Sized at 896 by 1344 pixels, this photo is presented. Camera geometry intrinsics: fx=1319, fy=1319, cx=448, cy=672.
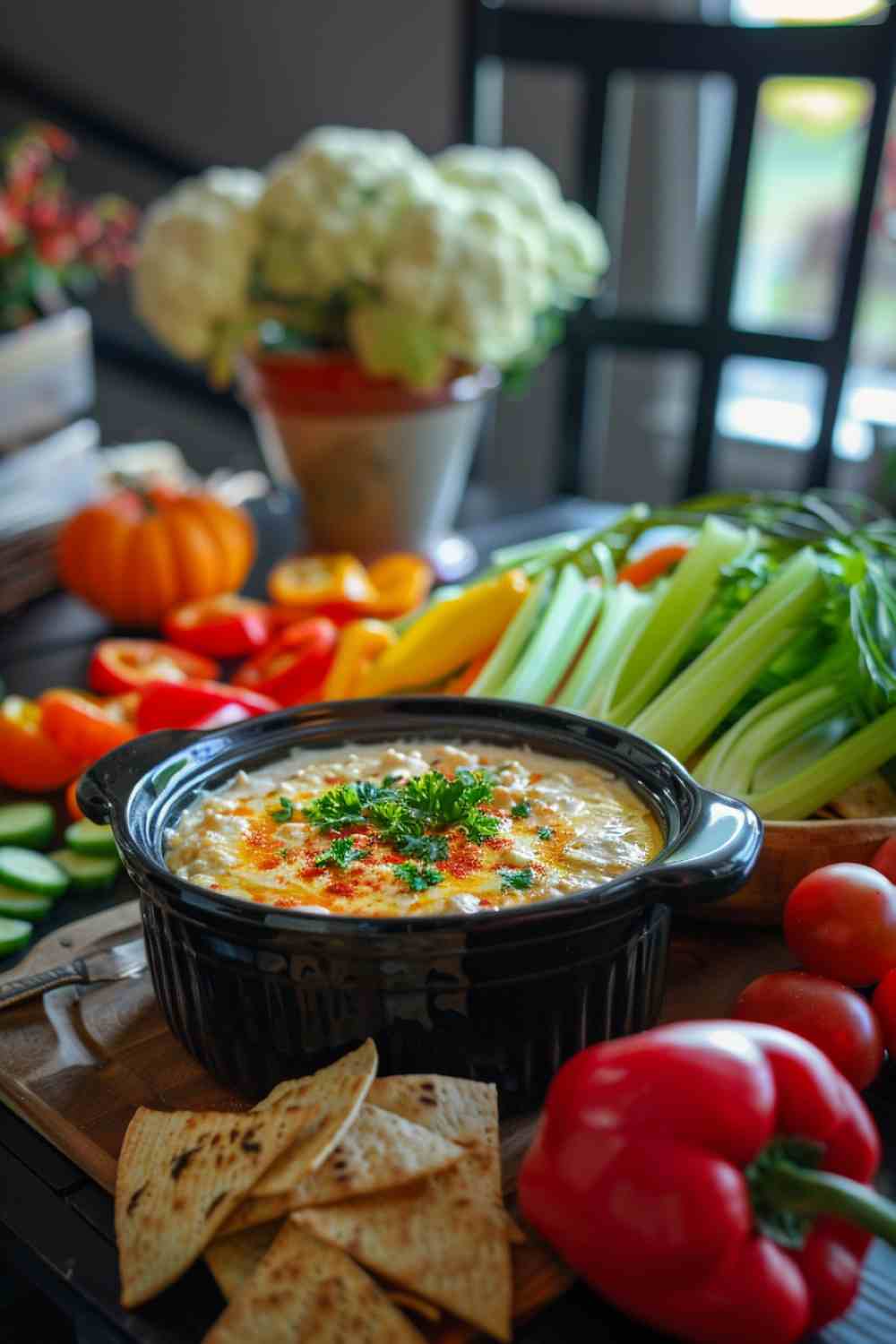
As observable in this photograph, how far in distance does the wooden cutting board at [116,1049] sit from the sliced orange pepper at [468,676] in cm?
63

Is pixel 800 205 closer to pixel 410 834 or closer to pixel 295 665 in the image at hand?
pixel 295 665

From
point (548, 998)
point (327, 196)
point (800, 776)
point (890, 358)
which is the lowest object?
point (890, 358)

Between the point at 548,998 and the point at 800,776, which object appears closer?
the point at 548,998

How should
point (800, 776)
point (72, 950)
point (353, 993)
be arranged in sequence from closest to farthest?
point (353, 993), point (72, 950), point (800, 776)

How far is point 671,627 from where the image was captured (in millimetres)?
2123

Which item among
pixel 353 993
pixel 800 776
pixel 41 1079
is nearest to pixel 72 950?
pixel 41 1079

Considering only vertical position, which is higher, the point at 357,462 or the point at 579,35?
the point at 579,35

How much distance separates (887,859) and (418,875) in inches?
23.7

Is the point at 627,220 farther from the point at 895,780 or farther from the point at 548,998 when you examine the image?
the point at 548,998

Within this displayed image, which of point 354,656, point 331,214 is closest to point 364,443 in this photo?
point 331,214

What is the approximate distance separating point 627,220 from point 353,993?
169 inches

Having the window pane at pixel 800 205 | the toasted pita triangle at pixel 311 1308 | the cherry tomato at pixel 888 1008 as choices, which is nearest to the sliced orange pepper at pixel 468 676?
the cherry tomato at pixel 888 1008

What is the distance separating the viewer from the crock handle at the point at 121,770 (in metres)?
1.53

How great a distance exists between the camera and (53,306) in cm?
335
